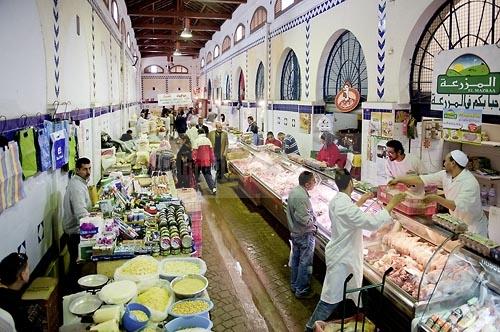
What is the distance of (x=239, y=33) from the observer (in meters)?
20.4

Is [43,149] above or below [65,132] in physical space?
below

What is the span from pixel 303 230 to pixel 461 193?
2028mm

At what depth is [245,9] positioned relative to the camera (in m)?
18.5

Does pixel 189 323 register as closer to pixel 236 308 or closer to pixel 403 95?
pixel 236 308

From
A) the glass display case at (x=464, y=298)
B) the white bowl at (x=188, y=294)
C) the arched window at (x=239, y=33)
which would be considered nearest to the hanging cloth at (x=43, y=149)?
the white bowl at (x=188, y=294)

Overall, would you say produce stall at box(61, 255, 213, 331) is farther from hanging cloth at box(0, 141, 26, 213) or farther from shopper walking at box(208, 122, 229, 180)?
shopper walking at box(208, 122, 229, 180)

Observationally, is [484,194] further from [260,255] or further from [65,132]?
[65,132]

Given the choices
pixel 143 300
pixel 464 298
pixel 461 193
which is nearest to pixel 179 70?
pixel 461 193

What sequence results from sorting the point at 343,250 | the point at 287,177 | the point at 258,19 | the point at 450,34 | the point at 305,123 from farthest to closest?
the point at 258,19 → the point at 305,123 → the point at 287,177 → the point at 450,34 → the point at 343,250

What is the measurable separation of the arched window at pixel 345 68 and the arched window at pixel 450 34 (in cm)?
193

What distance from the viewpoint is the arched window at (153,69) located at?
38.2 metres

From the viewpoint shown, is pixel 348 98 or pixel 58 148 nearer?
pixel 58 148

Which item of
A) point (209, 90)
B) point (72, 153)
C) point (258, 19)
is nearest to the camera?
point (72, 153)

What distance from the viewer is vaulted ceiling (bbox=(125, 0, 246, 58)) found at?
19656 mm
